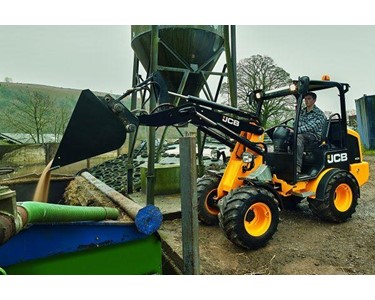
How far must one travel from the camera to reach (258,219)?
311 cm

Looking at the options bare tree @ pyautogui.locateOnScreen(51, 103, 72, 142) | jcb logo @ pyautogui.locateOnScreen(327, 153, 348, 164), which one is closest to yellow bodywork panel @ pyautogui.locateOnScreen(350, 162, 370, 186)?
jcb logo @ pyautogui.locateOnScreen(327, 153, 348, 164)

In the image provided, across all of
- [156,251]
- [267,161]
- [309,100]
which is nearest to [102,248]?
[156,251]

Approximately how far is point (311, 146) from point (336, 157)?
0.38 m

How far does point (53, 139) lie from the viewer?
40.4 feet

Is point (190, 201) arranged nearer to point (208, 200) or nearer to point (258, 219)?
point (258, 219)

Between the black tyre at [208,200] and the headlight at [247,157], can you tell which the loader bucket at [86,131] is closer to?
the headlight at [247,157]

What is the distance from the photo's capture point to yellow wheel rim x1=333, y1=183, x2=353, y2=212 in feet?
12.3

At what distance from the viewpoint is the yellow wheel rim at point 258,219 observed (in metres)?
3.01

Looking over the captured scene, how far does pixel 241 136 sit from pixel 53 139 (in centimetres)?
1093

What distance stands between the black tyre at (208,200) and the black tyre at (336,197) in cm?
121

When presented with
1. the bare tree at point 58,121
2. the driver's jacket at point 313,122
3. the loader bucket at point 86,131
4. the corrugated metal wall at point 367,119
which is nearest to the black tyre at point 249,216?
the driver's jacket at point 313,122


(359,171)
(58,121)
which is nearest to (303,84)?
(359,171)

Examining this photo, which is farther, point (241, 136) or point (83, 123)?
point (241, 136)

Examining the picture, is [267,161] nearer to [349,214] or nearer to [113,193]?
[349,214]
